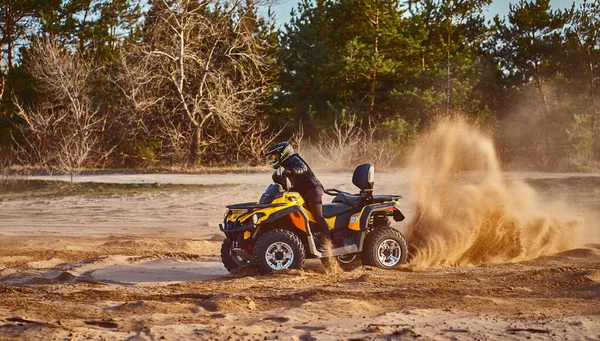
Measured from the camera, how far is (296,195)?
33.3ft

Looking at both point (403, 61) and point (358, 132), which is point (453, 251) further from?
point (403, 61)

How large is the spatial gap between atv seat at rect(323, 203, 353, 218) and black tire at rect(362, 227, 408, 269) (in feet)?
1.72

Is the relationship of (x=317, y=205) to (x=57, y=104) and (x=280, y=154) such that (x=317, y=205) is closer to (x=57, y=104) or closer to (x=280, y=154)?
(x=280, y=154)

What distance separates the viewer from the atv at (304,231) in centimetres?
992

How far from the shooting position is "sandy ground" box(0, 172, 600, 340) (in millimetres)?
6461

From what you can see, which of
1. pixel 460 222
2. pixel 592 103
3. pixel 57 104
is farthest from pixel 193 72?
pixel 460 222

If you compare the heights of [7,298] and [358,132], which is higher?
[358,132]

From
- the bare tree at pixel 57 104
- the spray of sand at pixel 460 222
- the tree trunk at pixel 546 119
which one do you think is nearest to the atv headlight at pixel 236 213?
the spray of sand at pixel 460 222

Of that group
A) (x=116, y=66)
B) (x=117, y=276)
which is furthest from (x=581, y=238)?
(x=116, y=66)

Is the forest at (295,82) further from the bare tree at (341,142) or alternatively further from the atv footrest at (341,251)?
the atv footrest at (341,251)

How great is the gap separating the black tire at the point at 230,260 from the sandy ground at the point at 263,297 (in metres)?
0.23

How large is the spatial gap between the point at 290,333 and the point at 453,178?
25.6ft

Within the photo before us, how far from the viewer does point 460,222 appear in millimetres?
12383

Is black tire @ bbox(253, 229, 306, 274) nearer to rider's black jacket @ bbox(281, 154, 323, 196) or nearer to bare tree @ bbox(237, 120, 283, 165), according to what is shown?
rider's black jacket @ bbox(281, 154, 323, 196)
